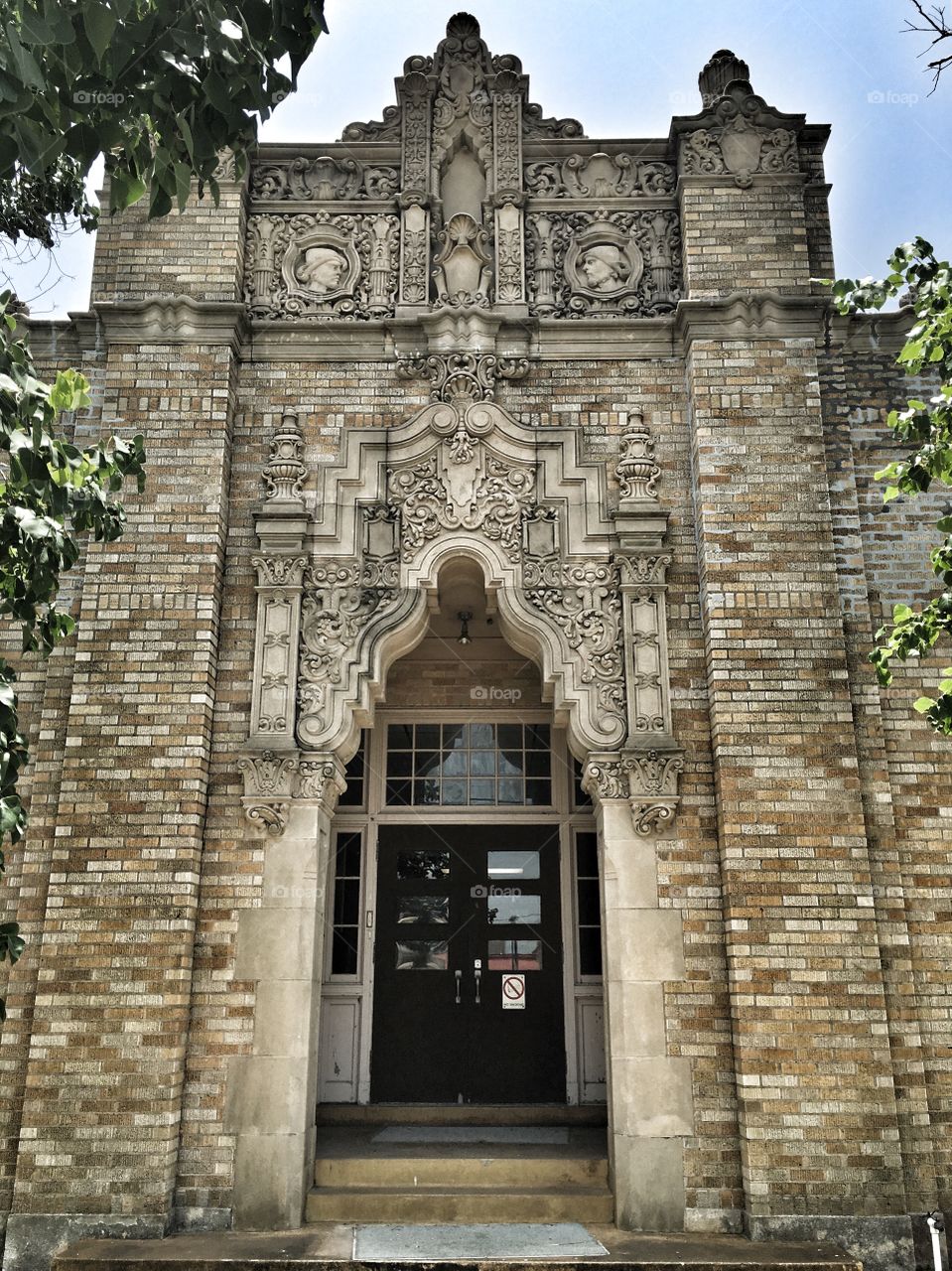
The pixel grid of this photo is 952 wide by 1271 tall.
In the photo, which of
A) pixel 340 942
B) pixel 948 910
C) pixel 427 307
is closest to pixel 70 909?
pixel 340 942

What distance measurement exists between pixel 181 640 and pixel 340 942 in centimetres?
347

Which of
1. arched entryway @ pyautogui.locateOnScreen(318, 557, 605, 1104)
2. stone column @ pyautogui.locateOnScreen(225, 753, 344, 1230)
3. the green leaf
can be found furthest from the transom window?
the green leaf

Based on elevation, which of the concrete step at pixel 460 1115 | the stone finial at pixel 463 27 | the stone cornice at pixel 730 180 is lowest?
the concrete step at pixel 460 1115

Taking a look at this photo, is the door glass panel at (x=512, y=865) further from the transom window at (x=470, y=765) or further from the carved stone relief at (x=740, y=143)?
the carved stone relief at (x=740, y=143)

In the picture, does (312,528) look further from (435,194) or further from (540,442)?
(435,194)

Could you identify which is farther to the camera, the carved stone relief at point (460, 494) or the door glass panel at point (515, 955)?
the door glass panel at point (515, 955)

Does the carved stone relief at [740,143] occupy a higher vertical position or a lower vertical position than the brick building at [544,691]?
higher

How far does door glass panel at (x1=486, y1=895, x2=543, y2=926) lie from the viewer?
9922 millimetres

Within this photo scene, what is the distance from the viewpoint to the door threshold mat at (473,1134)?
842 centimetres

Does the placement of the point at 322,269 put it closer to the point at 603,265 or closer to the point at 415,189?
the point at 415,189

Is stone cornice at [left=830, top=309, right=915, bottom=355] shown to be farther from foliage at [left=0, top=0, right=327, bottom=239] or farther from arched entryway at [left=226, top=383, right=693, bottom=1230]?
foliage at [left=0, top=0, right=327, bottom=239]

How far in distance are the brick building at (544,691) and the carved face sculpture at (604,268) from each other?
36 mm

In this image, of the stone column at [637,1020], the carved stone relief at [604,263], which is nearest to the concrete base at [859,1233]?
the stone column at [637,1020]

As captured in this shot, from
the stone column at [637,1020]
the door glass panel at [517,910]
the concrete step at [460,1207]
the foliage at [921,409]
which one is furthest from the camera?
the door glass panel at [517,910]
